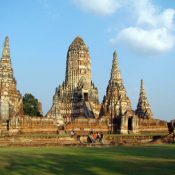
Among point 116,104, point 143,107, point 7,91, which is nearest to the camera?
point 7,91

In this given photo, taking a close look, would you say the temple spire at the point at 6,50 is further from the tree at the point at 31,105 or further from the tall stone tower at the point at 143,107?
the tall stone tower at the point at 143,107

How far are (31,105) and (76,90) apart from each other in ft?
34.9

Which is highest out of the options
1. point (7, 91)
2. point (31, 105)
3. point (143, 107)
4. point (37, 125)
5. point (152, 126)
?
point (7, 91)

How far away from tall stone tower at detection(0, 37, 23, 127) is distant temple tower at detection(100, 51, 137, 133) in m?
14.0

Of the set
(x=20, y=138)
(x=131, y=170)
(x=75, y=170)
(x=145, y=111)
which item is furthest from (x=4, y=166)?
(x=145, y=111)

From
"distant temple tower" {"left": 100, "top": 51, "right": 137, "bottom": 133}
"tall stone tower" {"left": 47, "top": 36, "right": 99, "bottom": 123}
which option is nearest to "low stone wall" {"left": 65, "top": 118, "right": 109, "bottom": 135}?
"distant temple tower" {"left": 100, "top": 51, "right": 137, "bottom": 133}

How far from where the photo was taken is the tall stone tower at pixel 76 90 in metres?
74.9

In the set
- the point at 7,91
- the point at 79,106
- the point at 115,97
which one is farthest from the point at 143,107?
the point at 7,91

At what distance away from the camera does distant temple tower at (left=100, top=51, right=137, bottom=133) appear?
5084 centimetres

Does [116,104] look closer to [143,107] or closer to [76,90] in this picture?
[143,107]

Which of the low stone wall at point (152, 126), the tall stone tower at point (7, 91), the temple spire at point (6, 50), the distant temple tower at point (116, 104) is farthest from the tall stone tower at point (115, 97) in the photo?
the temple spire at point (6, 50)

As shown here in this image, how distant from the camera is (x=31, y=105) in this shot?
80438mm

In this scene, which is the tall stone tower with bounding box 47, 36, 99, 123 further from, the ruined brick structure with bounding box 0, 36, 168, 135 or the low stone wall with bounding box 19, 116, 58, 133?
the low stone wall with bounding box 19, 116, 58, 133

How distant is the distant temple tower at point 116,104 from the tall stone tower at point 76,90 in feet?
37.7
